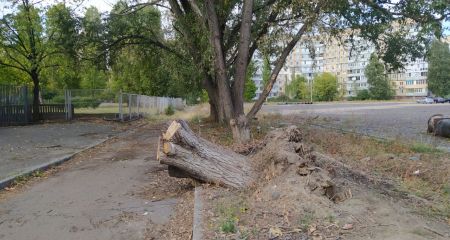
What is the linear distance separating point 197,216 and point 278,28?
32.6 ft

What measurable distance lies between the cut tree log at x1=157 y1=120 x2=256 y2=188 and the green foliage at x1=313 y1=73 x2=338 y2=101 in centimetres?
10473

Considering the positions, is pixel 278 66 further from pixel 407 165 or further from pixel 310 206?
pixel 310 206

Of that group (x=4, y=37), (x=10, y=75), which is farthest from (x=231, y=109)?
(x=10, y=75)

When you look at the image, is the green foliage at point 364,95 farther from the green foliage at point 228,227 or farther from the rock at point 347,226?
the green foliage at point 228,227

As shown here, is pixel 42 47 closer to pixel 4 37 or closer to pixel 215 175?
pixel 4 37

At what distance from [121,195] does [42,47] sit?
18831 millimetres

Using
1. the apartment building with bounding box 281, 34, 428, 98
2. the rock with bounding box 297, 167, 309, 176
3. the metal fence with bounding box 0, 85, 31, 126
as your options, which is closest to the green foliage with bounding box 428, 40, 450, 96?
the apartment building with bounding box 281, 34, 428, 98

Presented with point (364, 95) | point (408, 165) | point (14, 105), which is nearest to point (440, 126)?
point (408, 165)

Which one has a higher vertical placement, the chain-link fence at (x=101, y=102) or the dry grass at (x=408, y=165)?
the chain-link fence at (x=101, y=102)

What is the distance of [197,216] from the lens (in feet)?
17.5

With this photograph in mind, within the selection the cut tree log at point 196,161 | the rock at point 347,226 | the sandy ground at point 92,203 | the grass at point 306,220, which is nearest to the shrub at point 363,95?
the sandy ground at point 92,203

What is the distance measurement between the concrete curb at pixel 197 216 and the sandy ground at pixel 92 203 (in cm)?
41

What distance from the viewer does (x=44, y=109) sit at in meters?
26.0

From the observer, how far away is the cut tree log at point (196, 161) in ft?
21.6
